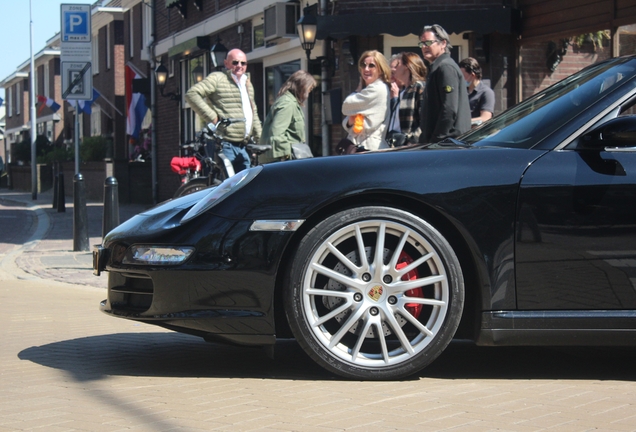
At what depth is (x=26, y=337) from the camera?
5.70m

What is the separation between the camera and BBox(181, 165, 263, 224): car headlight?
13.6 feet

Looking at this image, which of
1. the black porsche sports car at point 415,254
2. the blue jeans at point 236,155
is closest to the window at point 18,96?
the blue jeans at point 236,155

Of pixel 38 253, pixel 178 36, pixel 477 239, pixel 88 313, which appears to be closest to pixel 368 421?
pixel 477 239

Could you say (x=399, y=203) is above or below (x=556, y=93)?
below

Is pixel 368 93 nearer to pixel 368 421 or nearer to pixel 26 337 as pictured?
pixel 26 337

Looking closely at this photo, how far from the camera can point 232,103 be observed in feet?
33.9

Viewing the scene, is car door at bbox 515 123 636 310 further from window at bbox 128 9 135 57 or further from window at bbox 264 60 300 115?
window at bbox 128 9 135 57

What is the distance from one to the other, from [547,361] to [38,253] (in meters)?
7.90

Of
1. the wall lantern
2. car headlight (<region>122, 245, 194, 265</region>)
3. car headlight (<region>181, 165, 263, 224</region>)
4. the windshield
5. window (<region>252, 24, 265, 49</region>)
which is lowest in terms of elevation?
car headlight (<region>122, 245, 194, 265</region>)

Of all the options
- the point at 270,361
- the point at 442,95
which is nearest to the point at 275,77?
the point at 442,95

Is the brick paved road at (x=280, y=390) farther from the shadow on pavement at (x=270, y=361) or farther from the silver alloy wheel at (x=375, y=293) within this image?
the silver alloy wheel at (x=375, y=293)

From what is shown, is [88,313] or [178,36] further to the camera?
[178,36]

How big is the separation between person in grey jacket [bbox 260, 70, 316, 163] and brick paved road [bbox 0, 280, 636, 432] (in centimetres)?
363

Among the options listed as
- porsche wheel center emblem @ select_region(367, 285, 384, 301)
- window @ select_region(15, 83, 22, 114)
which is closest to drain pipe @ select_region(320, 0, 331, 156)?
porsche wheel center emblem @ select_region(367, 285, 384, 301)
